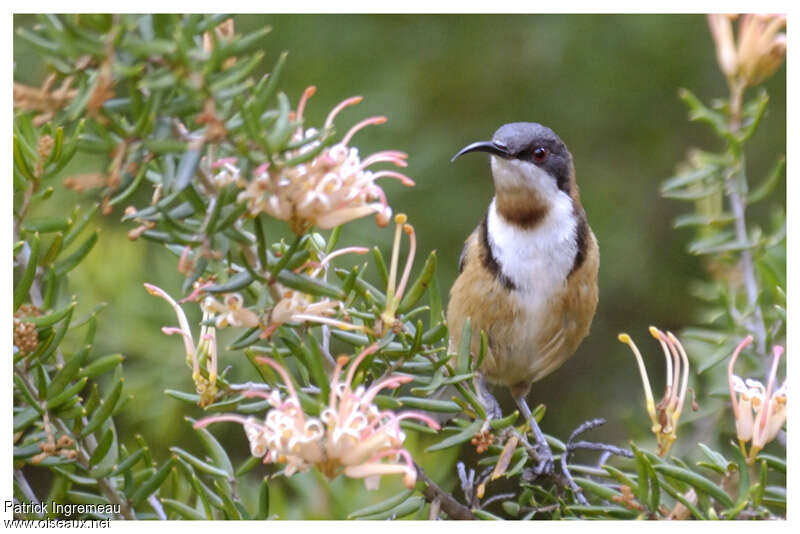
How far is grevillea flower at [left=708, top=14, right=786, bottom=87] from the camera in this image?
253cm

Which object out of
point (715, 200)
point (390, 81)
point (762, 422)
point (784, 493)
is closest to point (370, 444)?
point (762, 422)

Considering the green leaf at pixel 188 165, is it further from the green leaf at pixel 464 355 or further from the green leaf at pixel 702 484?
the green leaf at pixel 702 484

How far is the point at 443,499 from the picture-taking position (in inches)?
83.0

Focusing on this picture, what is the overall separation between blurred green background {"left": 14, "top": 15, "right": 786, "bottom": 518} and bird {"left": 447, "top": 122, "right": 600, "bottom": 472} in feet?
2.10

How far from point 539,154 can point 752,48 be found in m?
0.89

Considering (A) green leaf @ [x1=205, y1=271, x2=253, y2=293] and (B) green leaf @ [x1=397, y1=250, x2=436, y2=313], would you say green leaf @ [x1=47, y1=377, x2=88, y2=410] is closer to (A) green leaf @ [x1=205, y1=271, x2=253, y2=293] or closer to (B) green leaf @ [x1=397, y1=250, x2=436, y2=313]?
(A) green leaf @ [x1=205, y1=271, x2=253, y2=293]

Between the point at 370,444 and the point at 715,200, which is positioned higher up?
the point at 715,200

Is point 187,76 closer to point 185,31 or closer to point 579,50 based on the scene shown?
point 185,31

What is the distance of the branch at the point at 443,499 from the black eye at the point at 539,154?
1.46 metres

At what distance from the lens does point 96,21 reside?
1.49 metres

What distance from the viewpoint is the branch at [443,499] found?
207cm

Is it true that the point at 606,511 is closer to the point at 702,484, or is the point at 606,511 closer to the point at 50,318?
the point at 702,484

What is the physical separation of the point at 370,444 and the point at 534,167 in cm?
185

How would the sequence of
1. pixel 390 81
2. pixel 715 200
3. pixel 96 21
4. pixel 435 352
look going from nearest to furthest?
pixel 96 21, pixel 435 352, pixel 715 200, pixel 390 81
